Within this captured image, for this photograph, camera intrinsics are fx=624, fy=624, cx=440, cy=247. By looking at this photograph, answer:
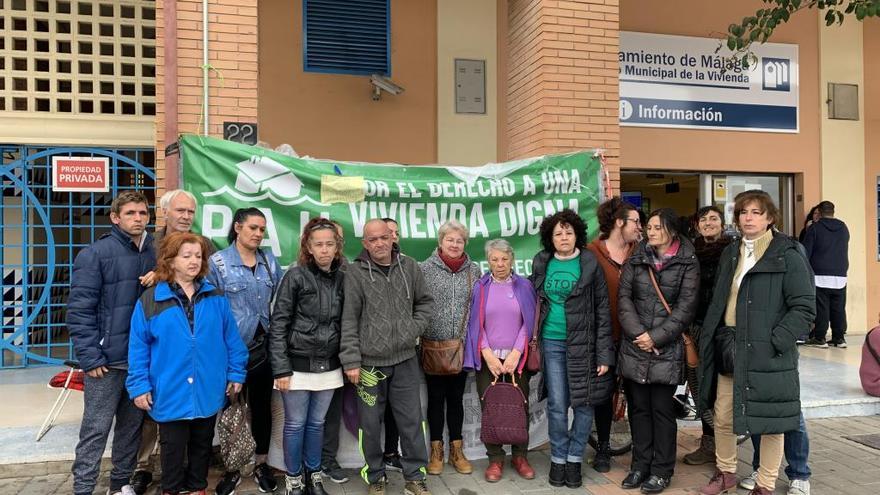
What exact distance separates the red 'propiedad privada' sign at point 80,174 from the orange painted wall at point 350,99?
72.4 inches

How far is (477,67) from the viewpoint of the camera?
7996mm

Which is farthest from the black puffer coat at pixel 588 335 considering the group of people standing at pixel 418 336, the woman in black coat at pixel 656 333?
the woman in black coat at pixel 656 333

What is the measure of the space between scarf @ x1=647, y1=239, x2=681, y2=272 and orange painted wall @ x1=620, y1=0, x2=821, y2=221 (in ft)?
15.0

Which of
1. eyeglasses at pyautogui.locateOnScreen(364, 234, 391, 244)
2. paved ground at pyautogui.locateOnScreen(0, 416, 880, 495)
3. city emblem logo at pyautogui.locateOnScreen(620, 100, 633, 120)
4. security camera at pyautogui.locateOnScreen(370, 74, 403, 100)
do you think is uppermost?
security camera at pyautogui.locateOnScreen(370, 74, 403, 100)

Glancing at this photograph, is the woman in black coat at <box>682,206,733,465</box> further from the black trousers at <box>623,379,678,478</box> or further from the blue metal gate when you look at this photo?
the blue metal gate

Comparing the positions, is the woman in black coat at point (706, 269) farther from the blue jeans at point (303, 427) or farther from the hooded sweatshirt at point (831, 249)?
the hooded sweatshirt at point (831, 249)

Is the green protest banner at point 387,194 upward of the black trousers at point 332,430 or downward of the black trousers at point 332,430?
upward

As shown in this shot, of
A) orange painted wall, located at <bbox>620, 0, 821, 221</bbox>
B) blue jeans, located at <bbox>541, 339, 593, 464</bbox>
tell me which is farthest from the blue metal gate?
orange painted wall, located at <bbox>620, 0, 821, 221</bbox>

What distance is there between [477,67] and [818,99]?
5324mm

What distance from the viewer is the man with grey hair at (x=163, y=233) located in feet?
12.9

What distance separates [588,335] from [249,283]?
2.23 metres

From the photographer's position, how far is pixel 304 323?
3.82 m

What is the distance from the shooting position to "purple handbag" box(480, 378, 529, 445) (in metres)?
4.16

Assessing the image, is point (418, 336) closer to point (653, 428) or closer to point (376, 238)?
point (376, 238)
